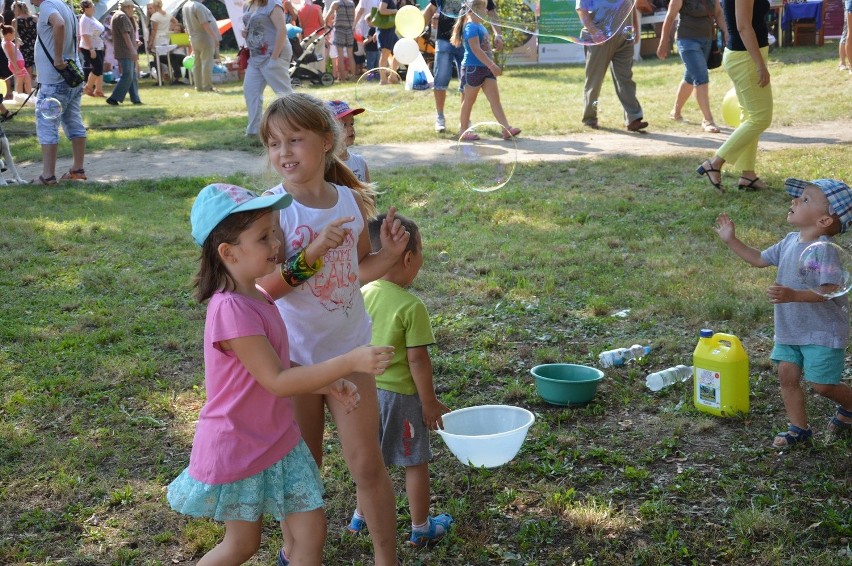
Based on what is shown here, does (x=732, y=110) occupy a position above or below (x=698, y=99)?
below

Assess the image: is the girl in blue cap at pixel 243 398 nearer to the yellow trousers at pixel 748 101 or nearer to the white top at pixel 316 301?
the white top at pixel 316 301

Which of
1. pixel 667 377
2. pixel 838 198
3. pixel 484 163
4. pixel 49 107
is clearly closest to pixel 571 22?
pixel 667 377

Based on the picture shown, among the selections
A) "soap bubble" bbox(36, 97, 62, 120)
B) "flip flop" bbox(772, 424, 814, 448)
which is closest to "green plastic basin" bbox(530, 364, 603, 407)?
"flip flop" bbox(772, 424, 814, 448)

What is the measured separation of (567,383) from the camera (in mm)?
4246

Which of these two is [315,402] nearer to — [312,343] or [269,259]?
[312,343]

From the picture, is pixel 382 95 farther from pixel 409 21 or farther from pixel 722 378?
pixel 722 378

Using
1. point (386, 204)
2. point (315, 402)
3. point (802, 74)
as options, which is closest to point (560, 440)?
point (315, 402)

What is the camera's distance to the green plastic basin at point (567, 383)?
4.26 m

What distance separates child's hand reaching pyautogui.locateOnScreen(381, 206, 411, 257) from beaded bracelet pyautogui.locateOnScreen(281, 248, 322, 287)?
1.28ft

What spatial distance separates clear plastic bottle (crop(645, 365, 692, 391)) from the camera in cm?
445

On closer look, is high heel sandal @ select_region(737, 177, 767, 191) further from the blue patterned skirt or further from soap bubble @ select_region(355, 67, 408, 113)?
soap bubble @ select_region(355, 67, 408, 113)

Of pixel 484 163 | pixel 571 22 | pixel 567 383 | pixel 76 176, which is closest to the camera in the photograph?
pixel 567 383

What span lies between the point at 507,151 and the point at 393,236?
6471 millimetres

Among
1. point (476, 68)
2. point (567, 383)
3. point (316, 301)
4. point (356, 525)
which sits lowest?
point (356, 525)
